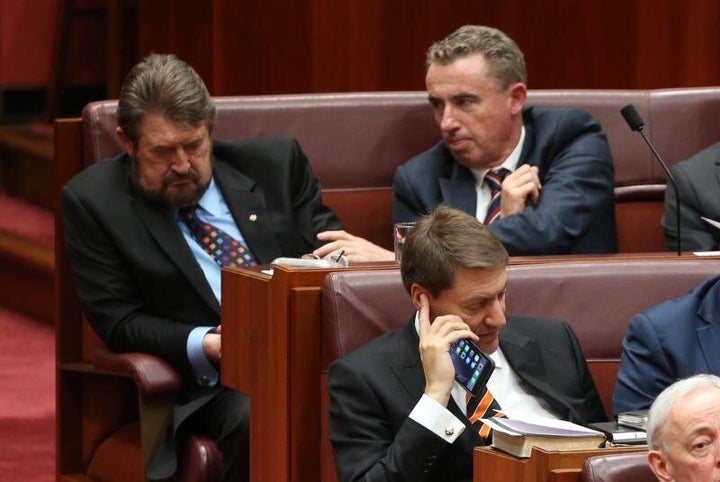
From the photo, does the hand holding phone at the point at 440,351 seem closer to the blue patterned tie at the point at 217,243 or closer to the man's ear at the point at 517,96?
the blue patterned tie at the point at 217,243

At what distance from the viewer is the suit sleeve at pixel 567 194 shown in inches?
111

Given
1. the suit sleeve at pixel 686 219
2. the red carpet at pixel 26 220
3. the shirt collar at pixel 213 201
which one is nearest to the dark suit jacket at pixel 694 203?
the suit sleeve at pixel 686 219

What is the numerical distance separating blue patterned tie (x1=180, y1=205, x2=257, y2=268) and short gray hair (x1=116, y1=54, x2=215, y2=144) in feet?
0.56

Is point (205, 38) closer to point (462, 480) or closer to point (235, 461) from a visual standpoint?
point (235, 461)

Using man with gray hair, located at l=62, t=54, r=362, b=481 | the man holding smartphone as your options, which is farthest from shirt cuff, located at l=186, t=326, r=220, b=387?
the man holding smartphone

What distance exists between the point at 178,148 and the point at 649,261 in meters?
0.80

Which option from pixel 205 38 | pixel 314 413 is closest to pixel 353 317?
pixel 314 413

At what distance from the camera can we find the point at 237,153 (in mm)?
2855

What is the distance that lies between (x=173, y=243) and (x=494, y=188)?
2.06ft

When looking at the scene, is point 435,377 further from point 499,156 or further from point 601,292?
point 499,156

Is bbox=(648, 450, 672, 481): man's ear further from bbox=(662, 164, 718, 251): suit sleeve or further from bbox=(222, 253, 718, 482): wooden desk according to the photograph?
bbox=(662, 164, 718, 251): suit sleeve

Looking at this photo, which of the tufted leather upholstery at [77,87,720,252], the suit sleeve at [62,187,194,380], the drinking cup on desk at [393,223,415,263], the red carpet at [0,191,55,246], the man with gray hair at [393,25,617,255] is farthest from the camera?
the red carpet at [0,191,55,246]

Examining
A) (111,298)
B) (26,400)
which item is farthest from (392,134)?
(26,400)

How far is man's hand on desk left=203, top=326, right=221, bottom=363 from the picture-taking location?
2.54 m
